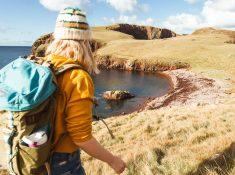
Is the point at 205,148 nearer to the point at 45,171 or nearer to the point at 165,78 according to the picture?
the point at 45,171

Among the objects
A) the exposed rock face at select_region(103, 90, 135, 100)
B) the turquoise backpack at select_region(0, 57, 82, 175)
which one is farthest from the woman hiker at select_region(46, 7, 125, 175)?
the exposed rock face at select_region(103, 90, 135, 100)

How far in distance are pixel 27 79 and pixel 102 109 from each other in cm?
3457

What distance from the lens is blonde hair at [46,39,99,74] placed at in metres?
3.59

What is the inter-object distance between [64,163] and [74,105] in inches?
30.6

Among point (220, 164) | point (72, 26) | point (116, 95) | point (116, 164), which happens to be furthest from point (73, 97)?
point (116, 95)

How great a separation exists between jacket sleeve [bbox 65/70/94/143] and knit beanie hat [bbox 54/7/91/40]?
1.45 ft

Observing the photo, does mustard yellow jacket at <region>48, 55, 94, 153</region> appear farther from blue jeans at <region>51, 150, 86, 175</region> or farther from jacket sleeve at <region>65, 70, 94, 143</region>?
blue jeans at <region>51, 150, 86, 175</region>

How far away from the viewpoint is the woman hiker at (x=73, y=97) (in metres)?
3.33

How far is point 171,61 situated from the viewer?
245 feet

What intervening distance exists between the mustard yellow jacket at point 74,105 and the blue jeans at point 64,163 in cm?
27

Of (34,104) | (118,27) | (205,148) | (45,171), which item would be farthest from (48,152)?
(118,27)

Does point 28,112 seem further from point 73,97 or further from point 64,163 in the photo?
point 64,163

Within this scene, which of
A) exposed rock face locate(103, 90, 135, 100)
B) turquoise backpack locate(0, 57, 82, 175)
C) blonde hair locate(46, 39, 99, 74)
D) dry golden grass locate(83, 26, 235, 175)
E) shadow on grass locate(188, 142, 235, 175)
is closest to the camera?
turquoise backpack locate(0, 57, 82, 175)

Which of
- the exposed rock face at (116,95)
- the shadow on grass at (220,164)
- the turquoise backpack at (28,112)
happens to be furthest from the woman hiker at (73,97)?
the exposed rock face at (116,95)
